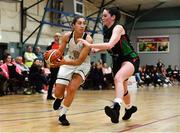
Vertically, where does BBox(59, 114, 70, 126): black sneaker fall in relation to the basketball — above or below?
below

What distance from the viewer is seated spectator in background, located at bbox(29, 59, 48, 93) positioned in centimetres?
1315

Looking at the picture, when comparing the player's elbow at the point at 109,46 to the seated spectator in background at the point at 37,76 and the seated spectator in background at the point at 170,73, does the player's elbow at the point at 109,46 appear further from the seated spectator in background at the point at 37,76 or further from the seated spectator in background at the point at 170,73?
the seated spectator in background at the point at 170,73

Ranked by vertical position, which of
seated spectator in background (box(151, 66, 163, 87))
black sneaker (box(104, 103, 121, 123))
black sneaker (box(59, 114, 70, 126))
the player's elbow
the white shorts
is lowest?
seated spectator in background (box(151, 66, 163, 87))

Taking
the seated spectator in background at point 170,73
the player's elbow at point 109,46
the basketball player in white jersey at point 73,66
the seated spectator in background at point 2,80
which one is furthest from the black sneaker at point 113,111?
the seated spectator in background at point 170,73

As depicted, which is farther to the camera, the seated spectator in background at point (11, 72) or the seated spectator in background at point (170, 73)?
the seated spectator in background at point (170, 73)

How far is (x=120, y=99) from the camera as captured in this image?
535 centimetres

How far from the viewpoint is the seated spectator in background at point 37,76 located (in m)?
13.1

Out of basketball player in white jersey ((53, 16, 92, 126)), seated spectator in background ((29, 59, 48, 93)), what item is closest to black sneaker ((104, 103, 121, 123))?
basketball player in white jersey ((53, 16, 92, 126))

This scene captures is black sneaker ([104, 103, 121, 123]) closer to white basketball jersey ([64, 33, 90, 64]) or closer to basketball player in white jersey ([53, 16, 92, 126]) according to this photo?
basketball player in white jersey ([53, 16, 92, 126])

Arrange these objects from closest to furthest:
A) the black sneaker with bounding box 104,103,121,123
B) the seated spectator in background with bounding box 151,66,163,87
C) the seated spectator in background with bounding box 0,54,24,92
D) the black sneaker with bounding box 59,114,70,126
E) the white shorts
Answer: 1. the black sneaker with bounding box 104,103,121,123
2. the black sneaker with bounding box 59,114,70,126
3. the white shorts
4. the seated spectator in background with bounding box 0,54,24,92
5. the seated spectator in background with bounding box 151,66,163,87

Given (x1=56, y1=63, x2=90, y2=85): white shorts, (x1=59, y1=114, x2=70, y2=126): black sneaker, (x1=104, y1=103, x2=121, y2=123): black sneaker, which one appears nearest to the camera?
(x1=104, y1=103, x2=121, y2=123): black sneaker

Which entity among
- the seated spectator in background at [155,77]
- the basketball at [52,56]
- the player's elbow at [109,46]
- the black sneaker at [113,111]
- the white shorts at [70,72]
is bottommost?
the seated spectator in background at [155,77]

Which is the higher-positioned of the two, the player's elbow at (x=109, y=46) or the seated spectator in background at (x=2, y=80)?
the player's elbow at (x=109, y=46)

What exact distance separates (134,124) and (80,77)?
100 centimetres
